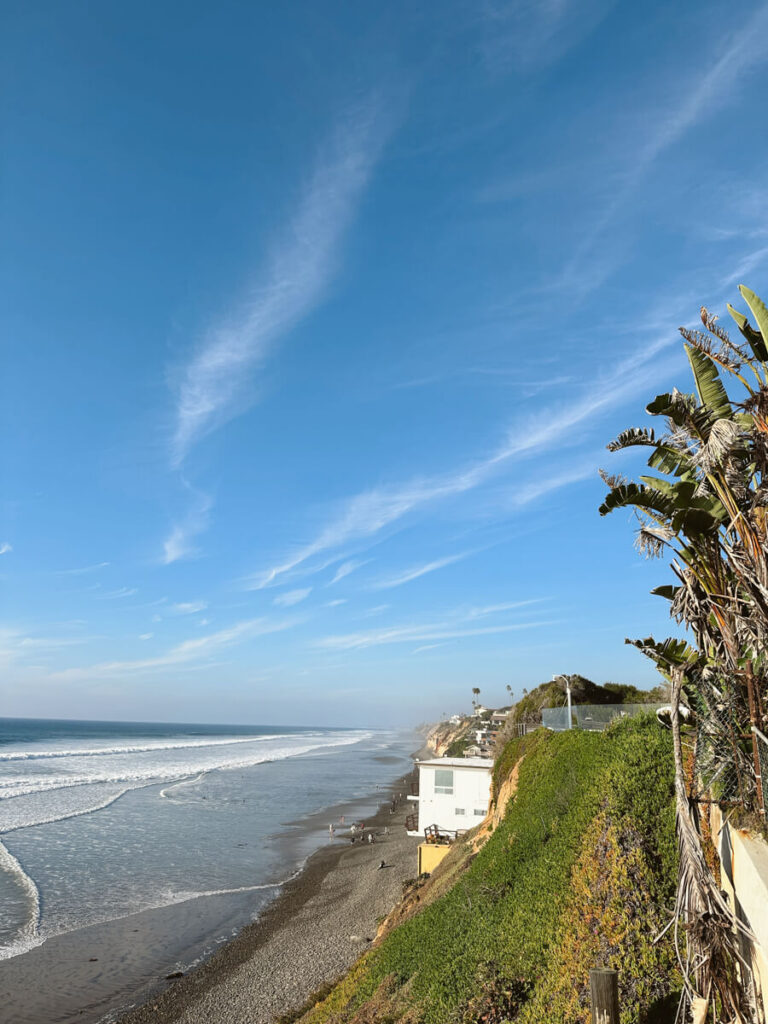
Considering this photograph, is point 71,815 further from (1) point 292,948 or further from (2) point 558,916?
(2) point 558,916

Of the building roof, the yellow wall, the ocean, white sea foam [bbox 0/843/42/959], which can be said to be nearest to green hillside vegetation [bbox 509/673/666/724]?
the building roof

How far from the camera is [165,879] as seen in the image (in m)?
34.1

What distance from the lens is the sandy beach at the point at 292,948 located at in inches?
820

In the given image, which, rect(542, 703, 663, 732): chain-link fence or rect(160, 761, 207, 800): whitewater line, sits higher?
rect(542, 703, 663, 732): chain-link fence

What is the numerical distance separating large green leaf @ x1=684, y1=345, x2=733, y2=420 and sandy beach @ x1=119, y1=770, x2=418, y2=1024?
21622 millimetres

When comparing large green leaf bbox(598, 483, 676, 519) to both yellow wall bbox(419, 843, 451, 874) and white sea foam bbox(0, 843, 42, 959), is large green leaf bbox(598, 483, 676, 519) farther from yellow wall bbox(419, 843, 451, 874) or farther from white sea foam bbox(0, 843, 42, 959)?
white sea foam bbox(0, 843, 42, 959)

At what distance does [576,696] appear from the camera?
35156mm

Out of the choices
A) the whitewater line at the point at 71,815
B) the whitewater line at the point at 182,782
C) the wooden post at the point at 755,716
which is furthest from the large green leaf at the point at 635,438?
the whitewater line at the point at 182,782

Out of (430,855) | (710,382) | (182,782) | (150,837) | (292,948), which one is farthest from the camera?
(182,782)

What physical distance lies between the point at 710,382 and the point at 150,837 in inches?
1798

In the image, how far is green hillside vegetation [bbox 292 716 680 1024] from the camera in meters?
10.0

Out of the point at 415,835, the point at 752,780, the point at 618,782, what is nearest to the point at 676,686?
the point at 752,780

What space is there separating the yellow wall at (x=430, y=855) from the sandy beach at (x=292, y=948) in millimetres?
2229

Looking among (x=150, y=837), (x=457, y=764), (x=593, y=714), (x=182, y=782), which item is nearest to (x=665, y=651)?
(x=593, y=714)
